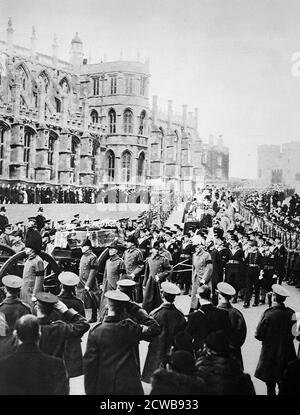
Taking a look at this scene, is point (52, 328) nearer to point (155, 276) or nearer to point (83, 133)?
point (155, 276)

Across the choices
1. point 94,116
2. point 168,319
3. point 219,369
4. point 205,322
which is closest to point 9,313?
point 168,319

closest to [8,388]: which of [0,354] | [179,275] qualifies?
[0,354]

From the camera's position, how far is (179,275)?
396 inches

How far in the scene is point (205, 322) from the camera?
16.0ft

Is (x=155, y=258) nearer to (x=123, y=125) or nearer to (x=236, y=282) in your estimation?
(x=236, y=282)

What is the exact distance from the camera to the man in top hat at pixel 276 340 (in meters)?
4.96

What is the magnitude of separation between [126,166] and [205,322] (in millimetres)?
20410

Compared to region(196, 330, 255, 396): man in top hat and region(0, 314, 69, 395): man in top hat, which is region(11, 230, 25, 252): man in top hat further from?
region(196, 330, 255, 396): man in top hat

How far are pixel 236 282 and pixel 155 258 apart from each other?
1.58 meters

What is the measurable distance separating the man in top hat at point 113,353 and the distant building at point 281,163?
3.80 m

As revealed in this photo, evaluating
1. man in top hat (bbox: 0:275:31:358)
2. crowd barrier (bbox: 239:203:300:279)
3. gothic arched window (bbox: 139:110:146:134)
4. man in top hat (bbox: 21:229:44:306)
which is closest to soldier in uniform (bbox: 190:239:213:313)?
crowd barrier (bbox: 239:203:300:279)

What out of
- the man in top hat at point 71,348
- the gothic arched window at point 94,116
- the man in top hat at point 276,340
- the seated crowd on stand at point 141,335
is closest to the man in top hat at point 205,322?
the seated crowd on stand at point 141,335
